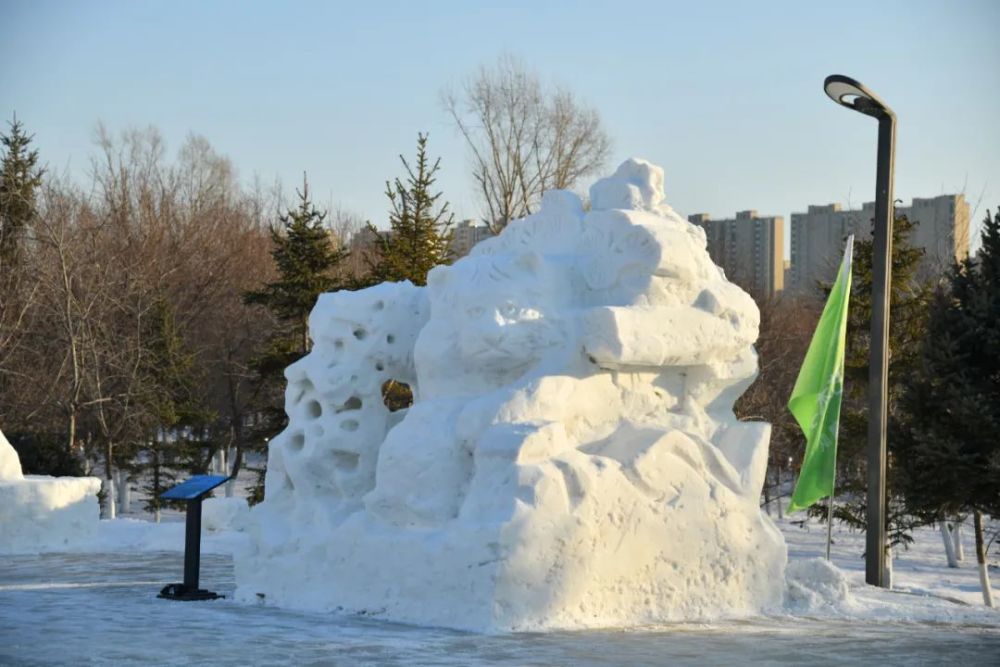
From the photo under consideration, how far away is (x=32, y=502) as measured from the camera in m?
14.8

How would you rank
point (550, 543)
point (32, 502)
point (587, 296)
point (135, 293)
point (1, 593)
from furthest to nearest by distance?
point (135, 293), point (32, 502), point (1, 593), point (587, 296), point (550, 543)

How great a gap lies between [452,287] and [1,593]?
4.62 meters

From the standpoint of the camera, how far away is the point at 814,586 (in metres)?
9.80

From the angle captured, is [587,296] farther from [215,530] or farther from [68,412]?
[68,412]

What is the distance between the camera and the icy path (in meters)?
7.30

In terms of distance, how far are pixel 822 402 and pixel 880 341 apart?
2.29 feet

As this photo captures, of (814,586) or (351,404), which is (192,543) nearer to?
(351,404)

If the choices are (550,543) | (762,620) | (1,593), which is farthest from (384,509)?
(1,593)

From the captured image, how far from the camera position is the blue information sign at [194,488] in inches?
393

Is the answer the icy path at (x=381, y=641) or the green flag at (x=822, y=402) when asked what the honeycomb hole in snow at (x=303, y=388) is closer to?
the icy path at (x=381, y=641)

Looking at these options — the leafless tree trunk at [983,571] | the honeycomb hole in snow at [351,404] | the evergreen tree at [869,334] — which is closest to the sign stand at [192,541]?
the honeycomb hole in snow at [351,404]

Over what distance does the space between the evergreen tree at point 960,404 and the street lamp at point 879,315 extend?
2662 millimetres

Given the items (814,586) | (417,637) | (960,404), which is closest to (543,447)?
(417,637)

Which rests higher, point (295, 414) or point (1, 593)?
point (295, 414)
